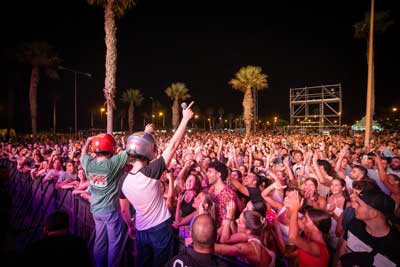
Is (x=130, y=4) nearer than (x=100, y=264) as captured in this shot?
No

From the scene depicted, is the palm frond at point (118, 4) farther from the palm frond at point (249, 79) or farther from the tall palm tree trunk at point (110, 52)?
the palm frond at point (249, 79)

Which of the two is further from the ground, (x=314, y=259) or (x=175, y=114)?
(x=175, y=114)

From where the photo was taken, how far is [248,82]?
3953 centimetres

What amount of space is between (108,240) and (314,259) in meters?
2.57

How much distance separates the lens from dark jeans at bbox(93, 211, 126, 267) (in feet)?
12.1

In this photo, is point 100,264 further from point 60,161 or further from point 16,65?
point 16,65

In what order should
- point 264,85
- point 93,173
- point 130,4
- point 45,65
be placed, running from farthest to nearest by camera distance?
point 264,85 → point 45,65 → point 130,4 → point 93,173

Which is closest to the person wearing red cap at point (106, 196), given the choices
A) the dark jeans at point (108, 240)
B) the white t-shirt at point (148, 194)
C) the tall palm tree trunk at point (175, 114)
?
the dark jeans at point (108, 240)

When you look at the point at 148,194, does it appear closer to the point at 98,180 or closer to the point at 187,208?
the point at 98,180

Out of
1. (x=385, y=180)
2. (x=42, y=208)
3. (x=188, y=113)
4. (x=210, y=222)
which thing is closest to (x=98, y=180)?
(x=188, y=113)

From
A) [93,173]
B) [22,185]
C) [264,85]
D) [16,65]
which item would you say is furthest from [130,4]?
[264,85]

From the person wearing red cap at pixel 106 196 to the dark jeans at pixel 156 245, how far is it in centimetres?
65

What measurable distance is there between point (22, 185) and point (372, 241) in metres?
10.3

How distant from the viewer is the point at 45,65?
31125mm
